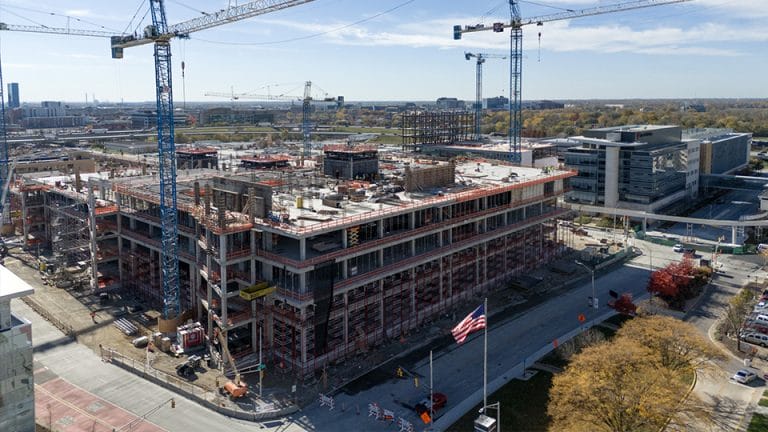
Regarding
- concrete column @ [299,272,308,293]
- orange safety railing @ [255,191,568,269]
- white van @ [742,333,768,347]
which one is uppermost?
orange safety railing @ [255,191,568,269]

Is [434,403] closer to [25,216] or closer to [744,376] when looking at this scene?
[744,376]

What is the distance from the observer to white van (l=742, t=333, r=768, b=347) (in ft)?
193

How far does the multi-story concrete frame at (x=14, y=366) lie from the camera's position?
3712cm

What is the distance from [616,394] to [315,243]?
2964 cm

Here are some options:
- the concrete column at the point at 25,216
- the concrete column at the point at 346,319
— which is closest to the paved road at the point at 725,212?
the concrete column at the point at 346,319

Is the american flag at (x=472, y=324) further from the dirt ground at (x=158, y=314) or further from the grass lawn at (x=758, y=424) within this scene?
the grass lawn at (x=758, y=424)

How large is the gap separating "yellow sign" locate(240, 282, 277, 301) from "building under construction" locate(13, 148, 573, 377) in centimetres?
10

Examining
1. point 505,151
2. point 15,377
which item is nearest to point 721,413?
point 15,377

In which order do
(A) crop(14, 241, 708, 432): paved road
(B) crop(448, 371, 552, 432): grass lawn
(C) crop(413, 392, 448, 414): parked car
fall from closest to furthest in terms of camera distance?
(B) crop(448, 371, 552, 432): grass lawn → (A) crop(14, 241, 708, 432): paved road → (C) crop(413, 392, 448, 414): parked car

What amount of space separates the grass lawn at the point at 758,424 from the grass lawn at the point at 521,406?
47.7ft

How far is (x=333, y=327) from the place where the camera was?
184ft

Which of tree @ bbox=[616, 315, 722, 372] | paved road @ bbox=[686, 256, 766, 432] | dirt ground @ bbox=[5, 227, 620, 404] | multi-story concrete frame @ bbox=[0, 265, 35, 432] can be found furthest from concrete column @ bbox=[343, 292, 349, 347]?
paved road @ bbox=[686, 256, 766, 432]

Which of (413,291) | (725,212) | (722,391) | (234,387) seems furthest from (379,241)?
(725,212)

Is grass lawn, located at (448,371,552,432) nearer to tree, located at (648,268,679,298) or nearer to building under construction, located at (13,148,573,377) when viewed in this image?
building under construction, located at (13,148,573,377)
